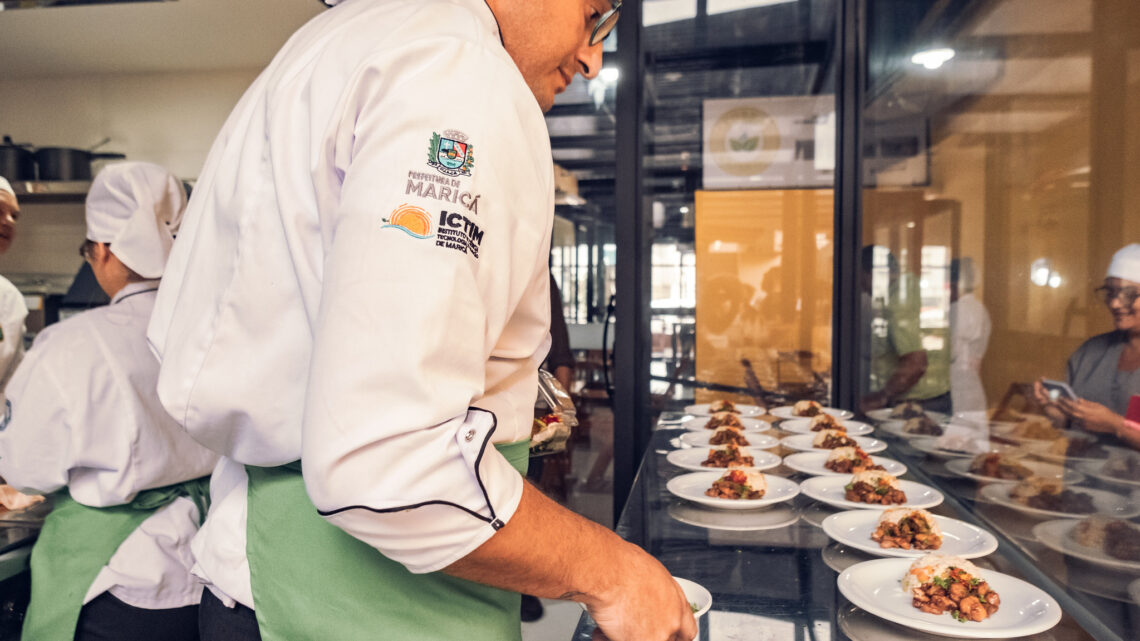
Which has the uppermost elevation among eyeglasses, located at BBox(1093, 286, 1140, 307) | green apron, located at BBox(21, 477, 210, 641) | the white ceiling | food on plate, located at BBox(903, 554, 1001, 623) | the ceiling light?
the white ceiling

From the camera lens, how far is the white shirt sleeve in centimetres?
58

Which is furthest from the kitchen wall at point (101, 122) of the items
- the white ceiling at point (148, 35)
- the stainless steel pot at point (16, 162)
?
the stainless steel pot at point (16, 162)

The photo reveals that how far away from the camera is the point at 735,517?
153 cm

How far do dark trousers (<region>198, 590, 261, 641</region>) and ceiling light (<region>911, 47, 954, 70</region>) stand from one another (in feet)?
6.92

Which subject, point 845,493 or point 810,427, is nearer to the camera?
point 845,493

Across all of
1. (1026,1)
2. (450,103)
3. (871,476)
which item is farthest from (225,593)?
(1026,1)

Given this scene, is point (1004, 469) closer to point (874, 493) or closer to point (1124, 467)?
point (874, 493)

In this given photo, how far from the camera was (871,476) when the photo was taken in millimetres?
1585

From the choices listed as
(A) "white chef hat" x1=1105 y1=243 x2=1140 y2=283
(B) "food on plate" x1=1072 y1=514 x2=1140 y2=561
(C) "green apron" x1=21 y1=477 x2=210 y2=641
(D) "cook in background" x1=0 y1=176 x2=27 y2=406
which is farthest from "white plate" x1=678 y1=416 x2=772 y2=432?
(D) "cook in background" x1=0 y1=176 x2=27 y2=406

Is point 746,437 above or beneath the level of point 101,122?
beneath

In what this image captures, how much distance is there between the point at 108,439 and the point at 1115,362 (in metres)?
1.97

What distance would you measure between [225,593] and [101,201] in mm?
1389

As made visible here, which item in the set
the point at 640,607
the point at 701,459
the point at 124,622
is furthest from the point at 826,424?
the point at 124,622

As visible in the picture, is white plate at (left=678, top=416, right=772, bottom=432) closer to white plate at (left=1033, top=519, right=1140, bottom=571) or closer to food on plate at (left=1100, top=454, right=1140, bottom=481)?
white plate at (left=1033, top=519, right=1140, bottom=571)
